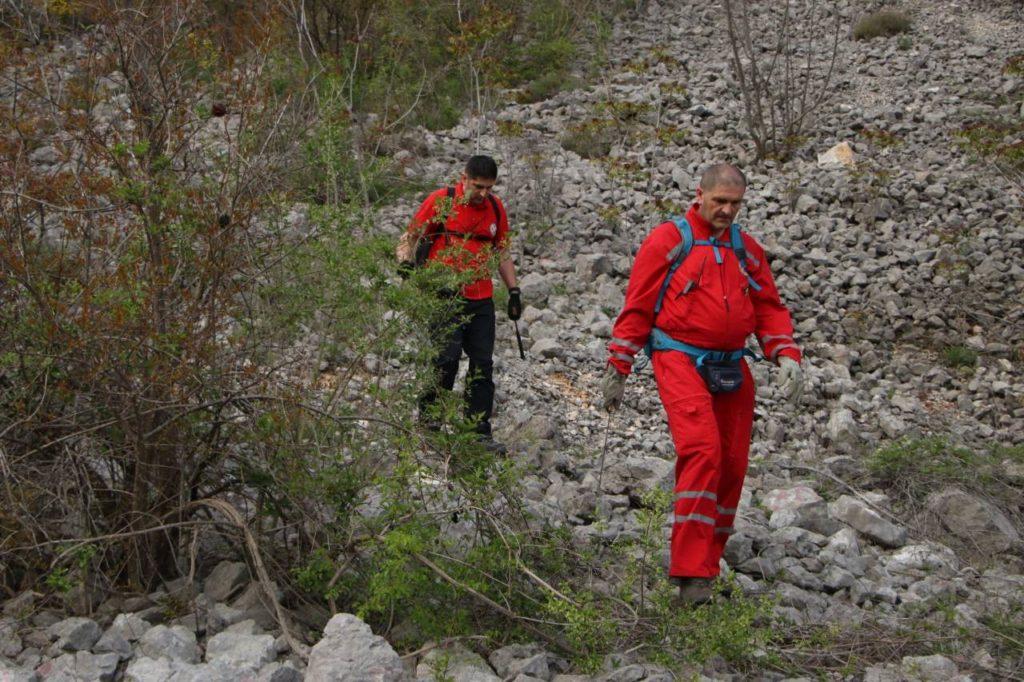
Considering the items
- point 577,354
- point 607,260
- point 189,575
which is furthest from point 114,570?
point 607,260

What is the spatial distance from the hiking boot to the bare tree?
8768mm

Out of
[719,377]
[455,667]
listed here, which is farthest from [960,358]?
[455,667]

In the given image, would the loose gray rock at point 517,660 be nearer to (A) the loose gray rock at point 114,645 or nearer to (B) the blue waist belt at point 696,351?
Answer: (A) the loose gray rock at point 114,645

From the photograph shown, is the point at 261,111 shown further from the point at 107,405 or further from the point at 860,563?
the point at 860,563

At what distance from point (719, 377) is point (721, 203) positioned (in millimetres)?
714

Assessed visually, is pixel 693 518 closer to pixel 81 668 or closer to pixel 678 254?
pixel 678 254

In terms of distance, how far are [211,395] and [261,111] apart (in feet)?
3.97

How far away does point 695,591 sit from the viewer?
4.29 meters

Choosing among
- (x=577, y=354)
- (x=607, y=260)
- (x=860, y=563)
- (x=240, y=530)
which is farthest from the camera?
(x=607, y=260)

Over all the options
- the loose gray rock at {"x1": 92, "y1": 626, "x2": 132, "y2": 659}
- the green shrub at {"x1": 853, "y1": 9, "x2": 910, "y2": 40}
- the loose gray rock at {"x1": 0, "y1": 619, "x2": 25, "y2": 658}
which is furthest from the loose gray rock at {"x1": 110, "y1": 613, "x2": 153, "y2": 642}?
the green shrub at {"x1": 853, "y1": 9, "x2": 910, "y2": 40}

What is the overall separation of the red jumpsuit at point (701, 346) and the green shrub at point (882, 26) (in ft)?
39.7

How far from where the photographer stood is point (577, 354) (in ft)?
27.8

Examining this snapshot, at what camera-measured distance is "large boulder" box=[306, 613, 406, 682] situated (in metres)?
3.32

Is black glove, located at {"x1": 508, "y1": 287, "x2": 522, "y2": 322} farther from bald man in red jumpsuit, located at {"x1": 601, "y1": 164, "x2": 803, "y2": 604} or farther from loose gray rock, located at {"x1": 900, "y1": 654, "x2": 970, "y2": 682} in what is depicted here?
loose gray rock, located at {"x1": 900, "y1": 654, "x2": 970, "y2": 682}
